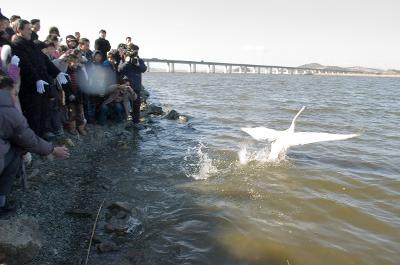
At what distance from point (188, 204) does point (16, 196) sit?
2948 millimetres

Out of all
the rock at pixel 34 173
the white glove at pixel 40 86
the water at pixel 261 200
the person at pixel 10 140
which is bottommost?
the water at pixel 261 200

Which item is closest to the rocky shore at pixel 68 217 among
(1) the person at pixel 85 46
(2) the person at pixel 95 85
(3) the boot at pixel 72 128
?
(3) the boot at pixel 72 128

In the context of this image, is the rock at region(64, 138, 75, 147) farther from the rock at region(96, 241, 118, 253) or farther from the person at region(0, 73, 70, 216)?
the rock at region(96, 241, 118, 253)

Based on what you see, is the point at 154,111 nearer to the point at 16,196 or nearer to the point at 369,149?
the point at 369,149

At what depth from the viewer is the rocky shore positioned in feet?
17.0

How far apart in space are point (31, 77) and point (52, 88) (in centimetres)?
65

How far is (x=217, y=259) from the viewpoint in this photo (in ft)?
19.3

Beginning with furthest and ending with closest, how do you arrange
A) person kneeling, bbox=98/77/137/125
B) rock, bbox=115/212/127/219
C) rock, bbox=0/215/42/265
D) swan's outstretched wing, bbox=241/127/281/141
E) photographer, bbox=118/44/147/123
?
photographer, bbox=118/44/147/123 < swan's outstretched wing, bbox=241/127/281/141 < person kneeling, bbox=98/77/137/125 < rock, bbox=115/212/127/219 < rock, bbox=0/215/42/265

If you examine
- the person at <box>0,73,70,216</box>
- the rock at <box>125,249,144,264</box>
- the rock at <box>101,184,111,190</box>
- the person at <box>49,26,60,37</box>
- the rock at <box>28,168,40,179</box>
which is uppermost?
the person at <box>49,26,60,37</box>

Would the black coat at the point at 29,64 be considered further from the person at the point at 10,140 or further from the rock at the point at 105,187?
the person at the point at 10,140

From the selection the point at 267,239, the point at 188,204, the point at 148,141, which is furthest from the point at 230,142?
the point at 267,239

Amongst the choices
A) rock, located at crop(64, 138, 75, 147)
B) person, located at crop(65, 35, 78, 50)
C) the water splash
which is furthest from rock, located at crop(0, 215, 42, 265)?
person, located at crop(65, 35, 78, 50)

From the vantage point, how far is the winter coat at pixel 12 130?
512cm

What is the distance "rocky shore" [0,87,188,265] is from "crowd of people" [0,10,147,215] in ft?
1.63
